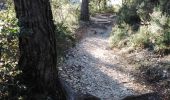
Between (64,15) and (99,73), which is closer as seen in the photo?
(99,73)

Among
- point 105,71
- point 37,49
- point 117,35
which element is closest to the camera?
point 37,49

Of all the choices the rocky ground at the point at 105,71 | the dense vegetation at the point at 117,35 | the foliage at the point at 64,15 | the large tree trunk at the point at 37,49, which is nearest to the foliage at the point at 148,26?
the dense vegetation at the point at 117,35

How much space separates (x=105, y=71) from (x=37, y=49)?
5.00 meters

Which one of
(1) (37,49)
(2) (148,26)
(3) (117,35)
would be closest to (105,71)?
(2) (148,26)

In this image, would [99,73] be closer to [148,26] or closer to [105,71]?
[105,71]

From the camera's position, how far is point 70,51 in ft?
37.6

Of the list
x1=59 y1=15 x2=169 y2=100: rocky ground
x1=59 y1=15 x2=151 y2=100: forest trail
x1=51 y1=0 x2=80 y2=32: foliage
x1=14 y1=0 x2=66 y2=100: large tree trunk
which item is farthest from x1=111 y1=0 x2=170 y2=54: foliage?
x1=14 y1=0 x2=66 y2=100: large tree trunk

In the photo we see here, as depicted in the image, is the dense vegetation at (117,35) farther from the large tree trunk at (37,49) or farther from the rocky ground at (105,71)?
the rocky ground at (105,71)

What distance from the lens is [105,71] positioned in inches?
398

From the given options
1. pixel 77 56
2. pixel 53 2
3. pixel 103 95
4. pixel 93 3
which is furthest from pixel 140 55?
pixel 93 3

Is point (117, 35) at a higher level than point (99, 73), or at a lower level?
higher

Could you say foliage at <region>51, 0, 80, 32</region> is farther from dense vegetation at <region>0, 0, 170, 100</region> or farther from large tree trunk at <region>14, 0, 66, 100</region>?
large tree trunk at <region>14, 0, 66, 100</region>

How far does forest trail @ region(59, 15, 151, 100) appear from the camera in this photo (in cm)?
827

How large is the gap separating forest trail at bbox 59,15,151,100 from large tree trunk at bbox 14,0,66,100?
2.37 metres
